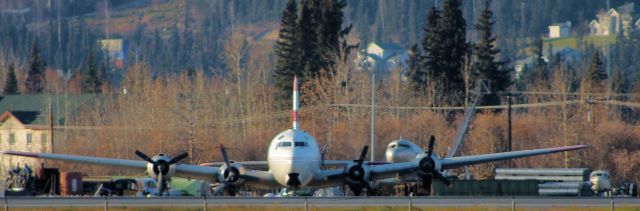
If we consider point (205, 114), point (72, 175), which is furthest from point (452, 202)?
point (205, 114)

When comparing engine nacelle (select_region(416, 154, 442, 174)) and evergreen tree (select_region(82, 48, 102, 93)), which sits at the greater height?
evergreen tree (select_region(82, 48, 102, 93))

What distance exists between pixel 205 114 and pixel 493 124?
1068 inches

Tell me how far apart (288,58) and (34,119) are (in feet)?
90.5

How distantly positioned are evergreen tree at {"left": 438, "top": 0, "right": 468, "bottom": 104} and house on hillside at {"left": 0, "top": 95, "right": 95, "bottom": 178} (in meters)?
38.4

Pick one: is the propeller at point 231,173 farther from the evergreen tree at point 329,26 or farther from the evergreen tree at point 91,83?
the evergreen tree at point 91,83

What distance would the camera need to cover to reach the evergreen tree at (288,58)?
462ft

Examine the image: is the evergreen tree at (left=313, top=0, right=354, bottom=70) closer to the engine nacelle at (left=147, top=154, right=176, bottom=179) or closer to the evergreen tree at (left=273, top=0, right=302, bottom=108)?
the evergreen tree at (left=273, top=0, right=302, bottom=108)

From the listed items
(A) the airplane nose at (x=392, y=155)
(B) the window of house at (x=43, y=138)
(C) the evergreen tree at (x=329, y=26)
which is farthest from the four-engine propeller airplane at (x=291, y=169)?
(B) the window of house at (x=43, y=138)

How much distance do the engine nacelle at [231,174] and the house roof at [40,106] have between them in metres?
80.0

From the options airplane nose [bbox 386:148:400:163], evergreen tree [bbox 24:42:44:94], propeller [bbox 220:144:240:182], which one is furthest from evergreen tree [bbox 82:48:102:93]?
propeller [bbox 220:144:240:182]

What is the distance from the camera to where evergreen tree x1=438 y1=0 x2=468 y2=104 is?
139 m

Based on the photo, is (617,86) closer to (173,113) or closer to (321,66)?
(321,66)

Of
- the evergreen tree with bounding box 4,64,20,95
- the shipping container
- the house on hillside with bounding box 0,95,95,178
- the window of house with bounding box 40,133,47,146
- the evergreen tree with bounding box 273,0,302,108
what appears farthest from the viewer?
the evergreen tree with bounding box 4,64,20,95

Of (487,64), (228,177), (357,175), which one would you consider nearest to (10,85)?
(487,64)
